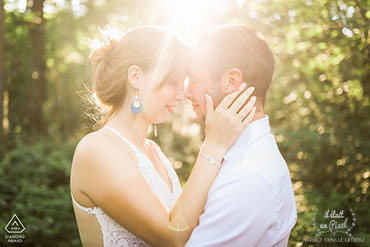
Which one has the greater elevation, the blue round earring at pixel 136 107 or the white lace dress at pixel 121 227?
the blue round earring at pixel 136 107

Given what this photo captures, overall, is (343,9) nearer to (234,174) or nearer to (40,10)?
Answer: (234,174)

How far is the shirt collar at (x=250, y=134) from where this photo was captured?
83.7 inches

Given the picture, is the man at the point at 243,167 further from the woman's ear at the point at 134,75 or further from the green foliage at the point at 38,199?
the green foliage at the point at 38,199

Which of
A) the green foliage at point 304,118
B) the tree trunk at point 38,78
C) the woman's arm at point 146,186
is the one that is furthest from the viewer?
the tree trunk at point 38,78

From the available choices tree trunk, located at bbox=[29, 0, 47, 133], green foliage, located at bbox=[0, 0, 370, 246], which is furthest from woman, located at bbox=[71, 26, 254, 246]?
tree trunk, located at bbox=[29, 0, 47, 133]

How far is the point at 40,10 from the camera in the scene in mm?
6945

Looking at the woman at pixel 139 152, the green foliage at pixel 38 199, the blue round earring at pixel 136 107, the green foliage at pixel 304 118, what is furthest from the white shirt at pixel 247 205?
the green foliage at pixel 38 199

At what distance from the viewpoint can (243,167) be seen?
1922mm

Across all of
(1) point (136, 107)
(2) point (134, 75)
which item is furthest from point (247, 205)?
(2) point (134, 75)

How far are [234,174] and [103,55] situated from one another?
1.37 m

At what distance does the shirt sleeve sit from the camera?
1848 mm

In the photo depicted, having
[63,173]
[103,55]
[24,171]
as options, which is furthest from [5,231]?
[103,55]

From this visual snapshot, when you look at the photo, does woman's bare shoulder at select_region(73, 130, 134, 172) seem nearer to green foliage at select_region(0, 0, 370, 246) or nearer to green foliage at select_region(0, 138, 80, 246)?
green foliage at select_region(0, 0, 370, 246)

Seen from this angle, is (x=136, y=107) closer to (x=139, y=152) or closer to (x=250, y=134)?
(x=139, y=152)
